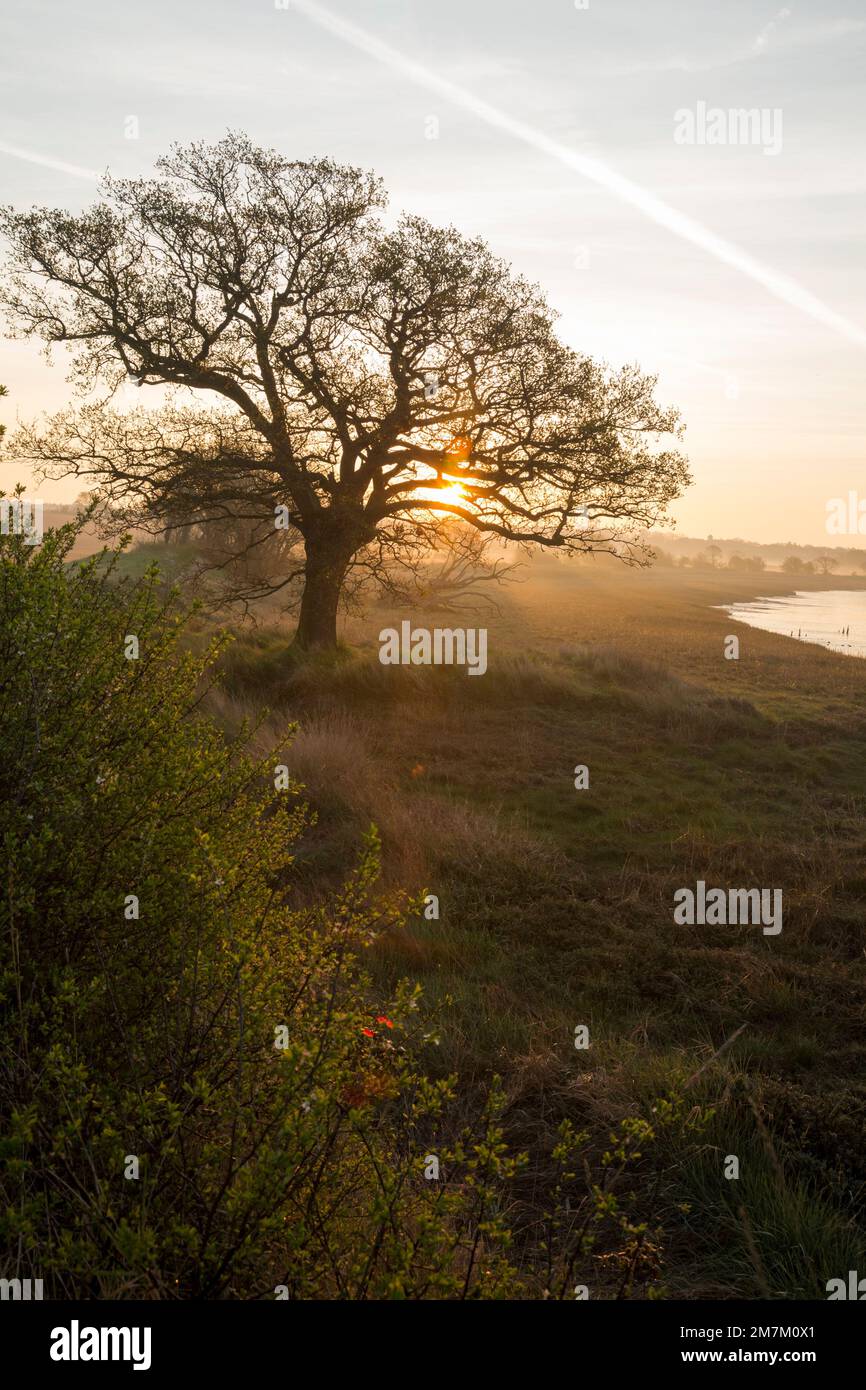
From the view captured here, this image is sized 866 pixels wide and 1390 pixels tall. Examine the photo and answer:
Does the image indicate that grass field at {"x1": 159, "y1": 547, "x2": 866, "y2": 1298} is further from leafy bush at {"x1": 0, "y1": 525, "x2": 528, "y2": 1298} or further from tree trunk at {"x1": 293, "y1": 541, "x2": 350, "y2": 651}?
tree trunk at {"x1": 293, "y1": 541, "x2": 350, "y2": 651}

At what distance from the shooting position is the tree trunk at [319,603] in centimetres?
2158

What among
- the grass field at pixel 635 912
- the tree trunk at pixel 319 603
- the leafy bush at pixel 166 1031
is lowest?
the grass field at pixel 635 912

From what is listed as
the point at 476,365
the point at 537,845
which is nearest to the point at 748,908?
the point at 537,845

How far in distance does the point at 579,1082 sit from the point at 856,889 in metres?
6.15

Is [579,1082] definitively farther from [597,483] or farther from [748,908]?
[597,483]

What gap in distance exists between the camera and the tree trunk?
21578 mm

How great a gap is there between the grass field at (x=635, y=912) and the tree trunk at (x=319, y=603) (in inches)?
57.7

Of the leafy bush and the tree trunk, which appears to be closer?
→ the leafy bush

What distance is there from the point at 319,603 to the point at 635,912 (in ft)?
46.6

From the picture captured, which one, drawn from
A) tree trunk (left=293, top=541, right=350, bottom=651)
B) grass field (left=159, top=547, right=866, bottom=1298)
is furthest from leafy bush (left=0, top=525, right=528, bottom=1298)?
tree trunk (left=293, top=541, right=350, bottom=651)

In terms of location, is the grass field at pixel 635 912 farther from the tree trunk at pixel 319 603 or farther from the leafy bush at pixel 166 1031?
the tree trunk at pixel 319 603

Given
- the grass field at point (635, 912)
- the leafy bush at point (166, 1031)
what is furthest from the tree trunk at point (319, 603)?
the leafy bush at point (166, 1031)

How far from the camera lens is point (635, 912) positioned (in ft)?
30.8

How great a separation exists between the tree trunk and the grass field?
1.46 meters
